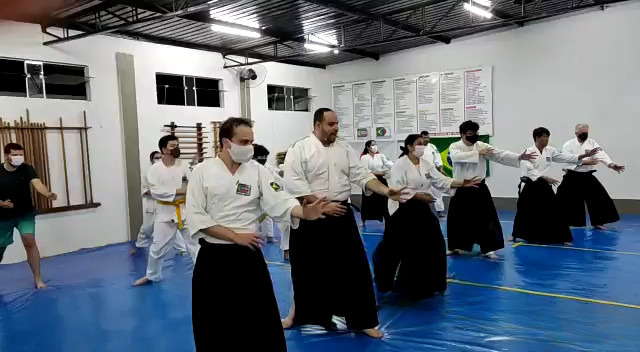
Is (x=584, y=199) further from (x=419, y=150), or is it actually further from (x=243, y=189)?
(x=243, y=189)

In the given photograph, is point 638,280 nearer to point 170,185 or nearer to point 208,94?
point 170,185

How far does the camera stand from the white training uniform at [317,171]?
12.0ft

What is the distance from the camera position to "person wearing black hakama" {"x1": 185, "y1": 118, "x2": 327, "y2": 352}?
2736mm

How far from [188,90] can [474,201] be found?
5801 millimetres

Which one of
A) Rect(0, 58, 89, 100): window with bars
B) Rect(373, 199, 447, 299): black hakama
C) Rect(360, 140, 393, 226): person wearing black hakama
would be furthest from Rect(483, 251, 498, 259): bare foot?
Rect(0, 58, 89, 100): window with bars

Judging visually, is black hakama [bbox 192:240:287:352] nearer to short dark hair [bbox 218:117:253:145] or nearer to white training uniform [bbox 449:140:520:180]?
short dark hair [bbox 218:117:253:145]

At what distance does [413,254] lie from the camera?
4363 millimetres

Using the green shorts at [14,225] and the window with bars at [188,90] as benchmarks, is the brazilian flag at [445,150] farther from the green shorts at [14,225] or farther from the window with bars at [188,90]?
the green shorts at [14,225]

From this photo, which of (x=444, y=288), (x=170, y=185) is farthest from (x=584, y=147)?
(x=170, y=185)

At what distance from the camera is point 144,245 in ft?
24.1

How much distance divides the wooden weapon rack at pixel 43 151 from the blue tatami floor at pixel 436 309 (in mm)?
1231

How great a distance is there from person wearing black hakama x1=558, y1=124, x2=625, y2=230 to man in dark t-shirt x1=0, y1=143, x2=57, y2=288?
261 inches

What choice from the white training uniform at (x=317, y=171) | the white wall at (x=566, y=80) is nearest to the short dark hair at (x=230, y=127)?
the white training uniform at (x=317, y=171)

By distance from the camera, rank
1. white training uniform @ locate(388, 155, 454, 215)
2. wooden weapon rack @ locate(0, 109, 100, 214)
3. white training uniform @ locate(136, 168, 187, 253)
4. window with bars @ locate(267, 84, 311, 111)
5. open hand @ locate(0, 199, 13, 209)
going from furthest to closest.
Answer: window with bars @ locate(267, 84, 311, 111)
white training uniform @ locate(136, 168, 187, 253)
wooden weapon rack @ locate(0, 109, 100, 214)
open hand @ locate(0, 199, 13, 209)
white training uniform @ locate(388, 155, 454, 215)
